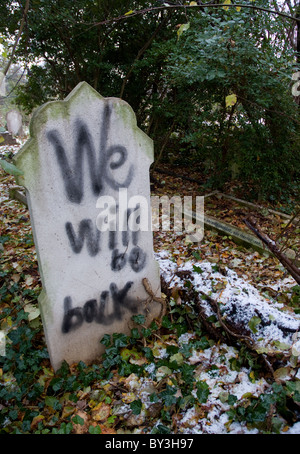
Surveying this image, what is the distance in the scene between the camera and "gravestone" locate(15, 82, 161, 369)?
1.95m

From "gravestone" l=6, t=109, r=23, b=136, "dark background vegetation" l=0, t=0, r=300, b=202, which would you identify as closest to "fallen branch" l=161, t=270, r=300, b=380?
"dark background vegetation" l=0, t=0, r=300, b=202

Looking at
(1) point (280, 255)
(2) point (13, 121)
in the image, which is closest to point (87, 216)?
(1) point (280, 255)

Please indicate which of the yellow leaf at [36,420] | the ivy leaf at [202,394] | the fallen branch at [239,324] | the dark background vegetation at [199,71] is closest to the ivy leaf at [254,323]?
the fallen branch at [239,324]

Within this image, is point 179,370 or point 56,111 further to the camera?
point 179,370

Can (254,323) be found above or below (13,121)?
below

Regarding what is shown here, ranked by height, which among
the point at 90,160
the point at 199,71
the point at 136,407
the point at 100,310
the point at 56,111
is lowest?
the point at 136,407

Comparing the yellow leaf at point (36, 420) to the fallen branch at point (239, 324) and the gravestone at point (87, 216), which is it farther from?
the fallen branch at point (239, 324)

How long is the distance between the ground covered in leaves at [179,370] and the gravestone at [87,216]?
0.22m

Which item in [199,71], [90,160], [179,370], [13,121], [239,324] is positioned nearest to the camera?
[90,160]

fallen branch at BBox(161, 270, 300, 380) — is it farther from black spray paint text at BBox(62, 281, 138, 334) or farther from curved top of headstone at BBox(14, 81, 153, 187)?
curved top of headstone at BBox(14, 81, 153, 187)

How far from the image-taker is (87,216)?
7.25 ft

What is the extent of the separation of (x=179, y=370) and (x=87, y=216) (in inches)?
54.0

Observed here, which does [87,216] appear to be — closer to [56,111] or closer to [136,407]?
[56,111]
